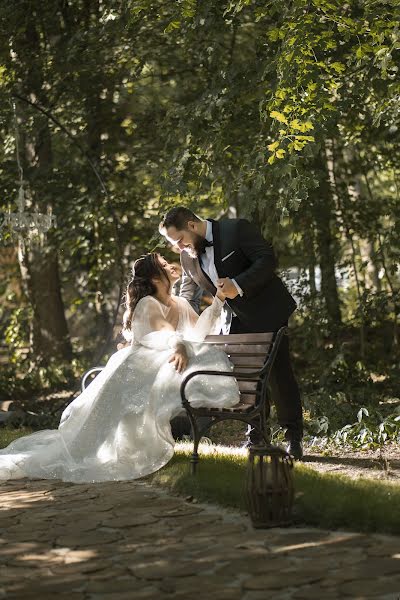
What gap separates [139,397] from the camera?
6.36m

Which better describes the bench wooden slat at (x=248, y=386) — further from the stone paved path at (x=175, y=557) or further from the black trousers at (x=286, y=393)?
the stone paved path at (x=175, y=557)

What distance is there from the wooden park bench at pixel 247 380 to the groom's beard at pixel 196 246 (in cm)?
59

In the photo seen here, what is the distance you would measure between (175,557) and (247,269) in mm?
2583

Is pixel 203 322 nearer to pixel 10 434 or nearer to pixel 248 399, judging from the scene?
pixel 248 399

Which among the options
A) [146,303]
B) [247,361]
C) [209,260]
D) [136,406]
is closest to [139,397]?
[136,406]

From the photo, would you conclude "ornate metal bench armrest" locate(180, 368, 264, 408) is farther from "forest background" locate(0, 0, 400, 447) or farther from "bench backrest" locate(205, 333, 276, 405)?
"forest background" locate(0, 0, 400, 447)

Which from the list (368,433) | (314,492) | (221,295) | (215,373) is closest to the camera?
(314,492)

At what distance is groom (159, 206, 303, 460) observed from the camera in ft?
20.6

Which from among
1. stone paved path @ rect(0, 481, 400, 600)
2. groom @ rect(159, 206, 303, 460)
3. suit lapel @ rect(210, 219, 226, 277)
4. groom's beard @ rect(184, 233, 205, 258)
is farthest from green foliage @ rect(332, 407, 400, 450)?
stone paved path @ rect(0, 481, 400, 600)

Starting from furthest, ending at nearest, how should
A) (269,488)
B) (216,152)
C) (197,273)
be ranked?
(216,152), (197,273), (269,488)

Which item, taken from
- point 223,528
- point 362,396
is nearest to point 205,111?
→ point 362,396

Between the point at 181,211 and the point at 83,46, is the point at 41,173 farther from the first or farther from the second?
the point at 181,211

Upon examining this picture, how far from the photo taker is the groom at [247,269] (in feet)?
20.6

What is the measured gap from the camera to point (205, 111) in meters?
8.73
